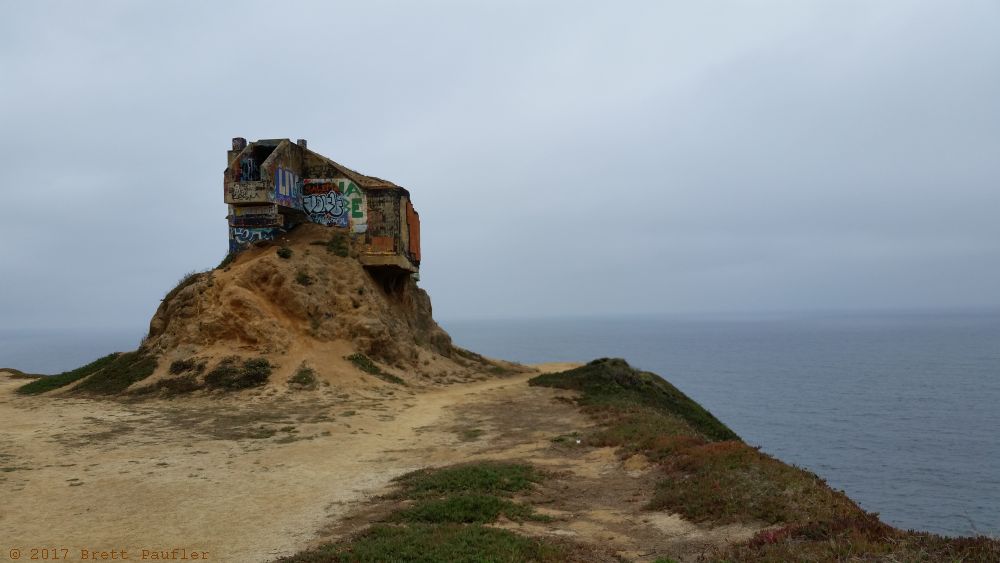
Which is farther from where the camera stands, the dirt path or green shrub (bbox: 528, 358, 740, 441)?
green shrub (bbox: 528, 358, 740, 441)

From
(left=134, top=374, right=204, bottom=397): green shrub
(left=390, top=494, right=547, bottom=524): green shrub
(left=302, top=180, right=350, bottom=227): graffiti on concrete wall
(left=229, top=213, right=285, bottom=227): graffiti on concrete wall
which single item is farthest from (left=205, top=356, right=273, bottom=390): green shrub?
(left=390, top=494, right=547, bottom=524): green shrub

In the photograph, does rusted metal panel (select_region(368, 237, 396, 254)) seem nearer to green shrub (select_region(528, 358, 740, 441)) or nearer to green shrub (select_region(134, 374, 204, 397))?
green shrub (select_region(528, 358, 740, 441))

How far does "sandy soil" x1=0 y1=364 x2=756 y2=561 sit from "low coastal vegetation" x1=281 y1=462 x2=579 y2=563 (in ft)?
2.56

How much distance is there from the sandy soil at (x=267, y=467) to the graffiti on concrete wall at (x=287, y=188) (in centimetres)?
1342

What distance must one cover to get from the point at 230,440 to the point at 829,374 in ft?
294

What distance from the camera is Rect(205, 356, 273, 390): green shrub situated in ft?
95.3

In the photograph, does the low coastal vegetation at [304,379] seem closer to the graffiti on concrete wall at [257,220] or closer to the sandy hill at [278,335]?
the sandy hill at [278,335]

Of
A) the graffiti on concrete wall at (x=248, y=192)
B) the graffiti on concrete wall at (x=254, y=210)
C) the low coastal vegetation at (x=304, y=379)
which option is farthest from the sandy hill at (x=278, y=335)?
the graffiti on concrete wall at (x=248, y=192)

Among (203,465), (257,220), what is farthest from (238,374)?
(203,465)

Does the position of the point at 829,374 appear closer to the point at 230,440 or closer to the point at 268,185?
the point at 268,185

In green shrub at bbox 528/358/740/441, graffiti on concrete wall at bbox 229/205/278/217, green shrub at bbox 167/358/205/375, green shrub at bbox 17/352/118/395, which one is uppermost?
graffiti on concrete wall at bbox 229/205/278/217

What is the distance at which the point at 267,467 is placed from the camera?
17.1m

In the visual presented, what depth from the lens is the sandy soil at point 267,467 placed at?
11.5m

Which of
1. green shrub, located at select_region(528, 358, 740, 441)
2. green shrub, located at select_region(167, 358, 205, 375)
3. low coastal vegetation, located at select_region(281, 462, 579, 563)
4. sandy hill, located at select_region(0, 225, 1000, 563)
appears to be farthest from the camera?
green shrub, located at select_region(528, 358, 740, 441)
